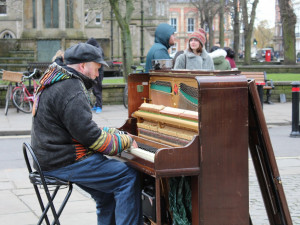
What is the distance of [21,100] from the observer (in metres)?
16.0

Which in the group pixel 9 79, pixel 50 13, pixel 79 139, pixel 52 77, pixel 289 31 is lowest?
pixel 79 139

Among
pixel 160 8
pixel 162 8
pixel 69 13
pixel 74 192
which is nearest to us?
pixel 74 192

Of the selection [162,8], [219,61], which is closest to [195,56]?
[219,61]

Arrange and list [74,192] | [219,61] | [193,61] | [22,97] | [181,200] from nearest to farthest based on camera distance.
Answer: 1. [181,200]
2. [74,192]
3. [193,61]
4. [219,61]
5. [22,97]

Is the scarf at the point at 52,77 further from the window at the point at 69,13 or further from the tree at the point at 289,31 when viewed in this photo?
the tree at the point at 289,31

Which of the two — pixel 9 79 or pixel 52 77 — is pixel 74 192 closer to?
pixel 52 77

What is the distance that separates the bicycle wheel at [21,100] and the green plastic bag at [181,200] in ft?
37.9

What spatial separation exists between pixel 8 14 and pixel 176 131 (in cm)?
6541

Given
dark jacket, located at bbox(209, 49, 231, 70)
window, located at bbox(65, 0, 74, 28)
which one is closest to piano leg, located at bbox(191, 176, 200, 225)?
dark jacket, located at bbox(209, 49, 231, 70)

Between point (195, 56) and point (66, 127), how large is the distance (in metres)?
4.14

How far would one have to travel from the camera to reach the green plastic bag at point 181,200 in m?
4.69

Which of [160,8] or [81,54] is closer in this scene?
[81,54]

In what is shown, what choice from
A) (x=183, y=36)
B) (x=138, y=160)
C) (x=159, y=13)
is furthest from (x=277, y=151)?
(x=183, y=36)

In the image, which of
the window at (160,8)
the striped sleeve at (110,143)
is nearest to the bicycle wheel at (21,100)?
the striped sleeve at (110,143)
